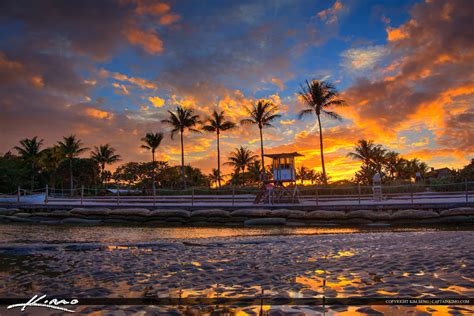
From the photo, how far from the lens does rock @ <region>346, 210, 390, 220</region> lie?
57.6 feet

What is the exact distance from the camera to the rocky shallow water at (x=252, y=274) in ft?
12.6

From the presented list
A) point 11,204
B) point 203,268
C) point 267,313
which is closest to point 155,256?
point 203,268

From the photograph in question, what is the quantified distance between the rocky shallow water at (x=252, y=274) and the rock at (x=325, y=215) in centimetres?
1073

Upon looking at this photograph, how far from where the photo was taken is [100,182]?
6556cm

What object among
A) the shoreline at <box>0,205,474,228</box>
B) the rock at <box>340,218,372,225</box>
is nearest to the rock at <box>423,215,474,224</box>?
the shoreline at <box>0,205,474,228</box>

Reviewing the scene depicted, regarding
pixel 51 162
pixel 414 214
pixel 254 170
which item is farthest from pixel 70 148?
pixel 414 214

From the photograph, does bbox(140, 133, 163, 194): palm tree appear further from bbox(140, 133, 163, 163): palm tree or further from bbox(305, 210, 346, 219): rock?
bbox(305, 210, 346, 219): rock

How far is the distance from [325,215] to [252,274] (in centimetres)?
1407

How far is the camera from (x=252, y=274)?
515cm

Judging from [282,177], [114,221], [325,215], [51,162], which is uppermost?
[51,162]

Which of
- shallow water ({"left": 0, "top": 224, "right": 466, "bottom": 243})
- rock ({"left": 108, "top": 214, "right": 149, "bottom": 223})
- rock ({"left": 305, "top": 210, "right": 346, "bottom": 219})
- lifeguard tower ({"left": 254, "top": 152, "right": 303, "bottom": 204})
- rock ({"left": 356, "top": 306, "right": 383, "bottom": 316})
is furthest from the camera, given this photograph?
lifeguard tower ({"left": 254, "top": 152, "right": 303, "bottom": 204})

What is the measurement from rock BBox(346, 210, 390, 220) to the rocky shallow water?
34.3 ft

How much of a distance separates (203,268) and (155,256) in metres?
1.73

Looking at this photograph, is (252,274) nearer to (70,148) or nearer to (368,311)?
(368,311)
